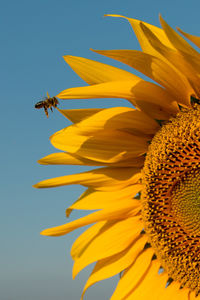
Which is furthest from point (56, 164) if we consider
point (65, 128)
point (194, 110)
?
point (194, 110)

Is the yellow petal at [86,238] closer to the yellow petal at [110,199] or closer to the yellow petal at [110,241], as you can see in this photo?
the yellow petal at [110,241]

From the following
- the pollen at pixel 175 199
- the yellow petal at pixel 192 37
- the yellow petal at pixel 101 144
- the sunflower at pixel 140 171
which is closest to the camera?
the yellow petal at pixel 192 37

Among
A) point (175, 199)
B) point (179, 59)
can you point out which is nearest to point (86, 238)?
point (175, 199)

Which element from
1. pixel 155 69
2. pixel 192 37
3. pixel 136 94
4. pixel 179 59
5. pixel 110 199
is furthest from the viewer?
pixel 110 199

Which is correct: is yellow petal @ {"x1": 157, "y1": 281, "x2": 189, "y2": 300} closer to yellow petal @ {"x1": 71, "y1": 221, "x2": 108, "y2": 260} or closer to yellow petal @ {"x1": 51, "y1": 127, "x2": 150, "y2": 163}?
yellow petal @ {"x1": 71, "y1": 221, "x2": 108, "y2": 260}

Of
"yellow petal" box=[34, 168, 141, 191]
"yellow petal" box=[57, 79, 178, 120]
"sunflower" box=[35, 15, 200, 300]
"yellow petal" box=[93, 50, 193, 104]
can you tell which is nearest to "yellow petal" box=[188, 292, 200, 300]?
"sunflower" box=[35, 15, 200, 300]

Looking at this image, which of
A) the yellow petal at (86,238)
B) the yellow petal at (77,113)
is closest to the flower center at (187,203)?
the yellow petal at (86,238)

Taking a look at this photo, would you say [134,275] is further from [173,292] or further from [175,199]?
[175,199]
